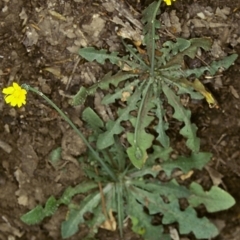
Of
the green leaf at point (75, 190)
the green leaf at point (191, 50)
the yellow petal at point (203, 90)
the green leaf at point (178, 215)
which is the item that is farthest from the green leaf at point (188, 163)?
the green leaf at point (191, 50)

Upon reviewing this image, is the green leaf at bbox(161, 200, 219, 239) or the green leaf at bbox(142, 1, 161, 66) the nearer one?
the green leaf at bbox(142, 1, 161, 66)

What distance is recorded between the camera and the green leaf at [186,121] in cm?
274

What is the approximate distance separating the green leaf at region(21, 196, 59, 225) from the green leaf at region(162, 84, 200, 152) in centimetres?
83

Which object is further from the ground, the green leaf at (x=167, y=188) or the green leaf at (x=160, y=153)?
the green leaf at (x=160, y=153)

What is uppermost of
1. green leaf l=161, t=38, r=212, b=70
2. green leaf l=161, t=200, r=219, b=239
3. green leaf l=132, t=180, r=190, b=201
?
green leaf l=161, t=38, r=212, b=70

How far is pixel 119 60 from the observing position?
9.06 feet

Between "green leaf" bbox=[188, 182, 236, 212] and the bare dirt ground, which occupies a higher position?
the bare dirt ground

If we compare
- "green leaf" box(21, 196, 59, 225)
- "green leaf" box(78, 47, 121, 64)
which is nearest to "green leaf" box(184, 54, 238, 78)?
"green leaf" box(78, 47, 121, 64)

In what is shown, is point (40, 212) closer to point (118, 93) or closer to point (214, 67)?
point (118, 93)

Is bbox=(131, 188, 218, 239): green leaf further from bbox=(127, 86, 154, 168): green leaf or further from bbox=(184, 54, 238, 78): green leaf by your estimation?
bbox=(184, 54, 238, 78): green leaf

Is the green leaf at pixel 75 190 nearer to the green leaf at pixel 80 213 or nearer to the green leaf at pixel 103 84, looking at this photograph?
the green leaf at pixel 80 213

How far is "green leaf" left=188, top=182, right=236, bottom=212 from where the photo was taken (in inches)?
111

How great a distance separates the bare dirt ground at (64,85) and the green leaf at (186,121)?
0.15 m

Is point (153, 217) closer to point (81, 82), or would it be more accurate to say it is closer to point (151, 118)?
point (151, 118)
